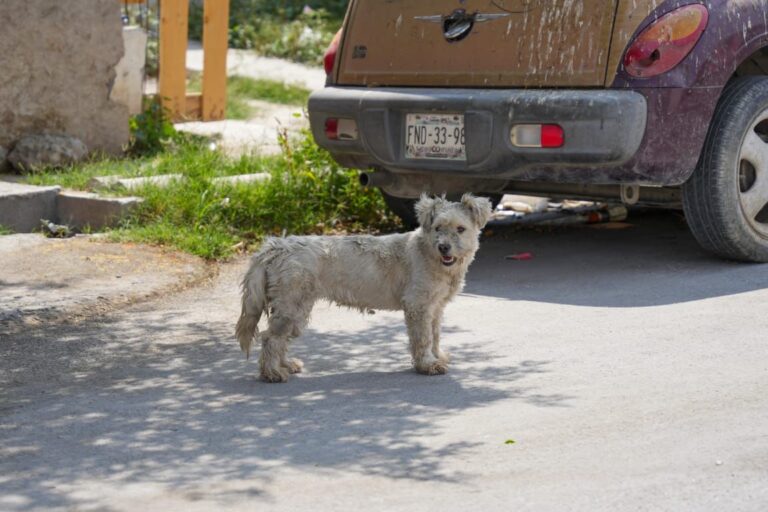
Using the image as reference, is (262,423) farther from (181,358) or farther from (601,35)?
(601,35)

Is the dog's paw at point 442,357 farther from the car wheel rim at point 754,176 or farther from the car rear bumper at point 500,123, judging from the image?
the car wheel rim at point 754,176

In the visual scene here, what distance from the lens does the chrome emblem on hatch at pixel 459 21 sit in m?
7.12

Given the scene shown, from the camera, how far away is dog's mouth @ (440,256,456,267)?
546 centimetres

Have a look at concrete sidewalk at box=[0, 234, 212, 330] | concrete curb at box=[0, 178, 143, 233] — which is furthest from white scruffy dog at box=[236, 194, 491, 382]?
concrete curb at box=[0, 178, 143, 233]

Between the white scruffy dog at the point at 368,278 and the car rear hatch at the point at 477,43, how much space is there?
60.5 inches

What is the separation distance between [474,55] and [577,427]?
9.88ft

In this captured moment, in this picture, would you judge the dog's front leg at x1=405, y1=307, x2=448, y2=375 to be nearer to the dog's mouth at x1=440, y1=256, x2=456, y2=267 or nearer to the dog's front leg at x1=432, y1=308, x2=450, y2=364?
the dog's front leg at x1=432, y1=308, x2=450, y2=364

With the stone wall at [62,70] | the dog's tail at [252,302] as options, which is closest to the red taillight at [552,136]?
the dog's tail at [252,302]

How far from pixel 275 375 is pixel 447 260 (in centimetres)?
90

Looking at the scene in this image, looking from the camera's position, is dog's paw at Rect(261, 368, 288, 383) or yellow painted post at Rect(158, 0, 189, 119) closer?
dog's paw at Rect(261, 368, 288, 383)

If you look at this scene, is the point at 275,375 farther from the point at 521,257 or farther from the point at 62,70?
the point at 62,70

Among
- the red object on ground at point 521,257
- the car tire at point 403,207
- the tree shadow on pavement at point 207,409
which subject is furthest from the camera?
the car tire at point 403,207

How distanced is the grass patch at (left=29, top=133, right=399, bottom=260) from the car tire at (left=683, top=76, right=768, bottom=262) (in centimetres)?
253

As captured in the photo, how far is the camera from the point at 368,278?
18.4 ft
